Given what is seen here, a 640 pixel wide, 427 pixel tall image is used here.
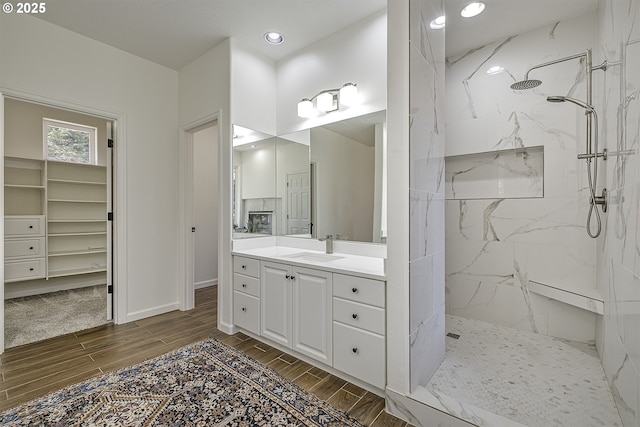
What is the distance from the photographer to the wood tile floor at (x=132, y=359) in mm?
1805

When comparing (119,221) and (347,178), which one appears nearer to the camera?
(347,178)

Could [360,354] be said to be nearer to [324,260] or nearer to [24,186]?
[324,260]

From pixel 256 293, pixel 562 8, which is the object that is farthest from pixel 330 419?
pixel 562 8

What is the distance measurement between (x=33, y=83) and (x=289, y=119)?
227cm

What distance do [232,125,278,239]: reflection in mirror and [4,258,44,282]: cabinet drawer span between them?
3179 millimetres

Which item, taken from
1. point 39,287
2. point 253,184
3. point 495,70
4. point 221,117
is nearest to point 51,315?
point 39,287

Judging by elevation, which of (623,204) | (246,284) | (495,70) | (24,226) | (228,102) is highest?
(495,70)

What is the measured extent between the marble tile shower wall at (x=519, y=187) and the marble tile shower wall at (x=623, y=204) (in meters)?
0.56

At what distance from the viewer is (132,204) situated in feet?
10.3

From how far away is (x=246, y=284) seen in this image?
8.80 feet

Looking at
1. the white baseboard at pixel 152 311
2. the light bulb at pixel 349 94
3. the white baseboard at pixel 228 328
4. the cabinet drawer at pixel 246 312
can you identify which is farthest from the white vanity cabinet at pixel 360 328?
the white baseboard at pixel 152 311

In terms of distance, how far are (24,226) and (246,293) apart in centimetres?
350

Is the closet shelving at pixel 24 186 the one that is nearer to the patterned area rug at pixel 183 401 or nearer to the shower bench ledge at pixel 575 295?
the patterned area rug at pixel 183 401

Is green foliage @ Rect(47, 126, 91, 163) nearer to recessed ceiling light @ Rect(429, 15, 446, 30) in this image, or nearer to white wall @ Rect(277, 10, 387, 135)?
white wall @ Rect(277, 10, 387, 135)
